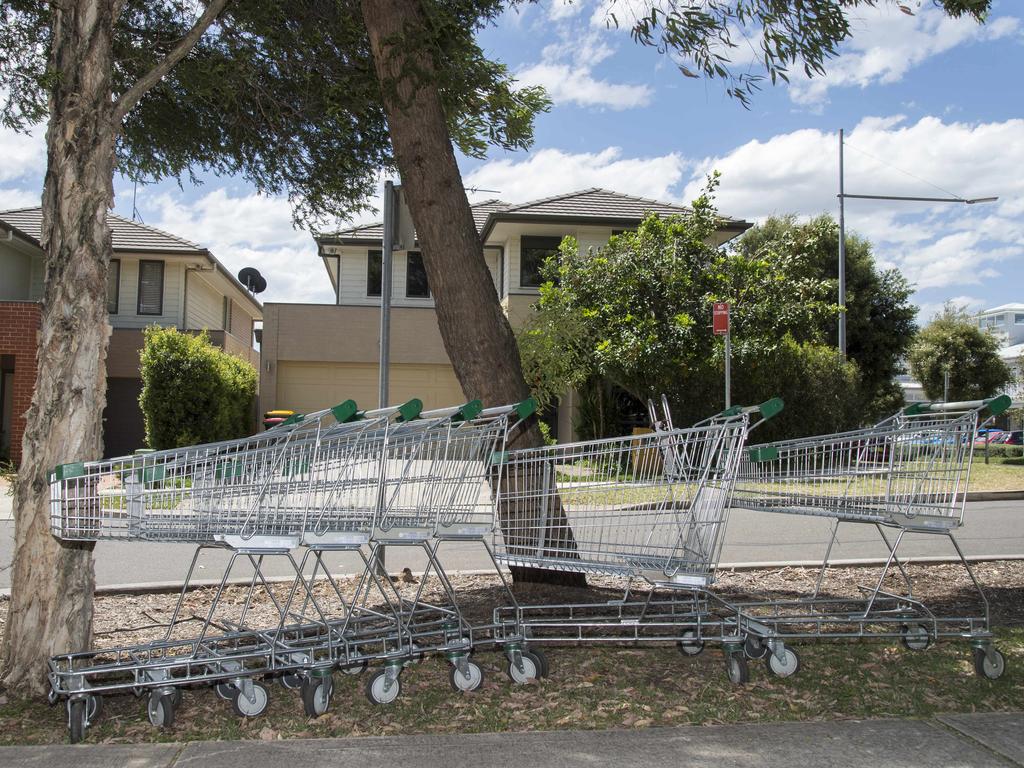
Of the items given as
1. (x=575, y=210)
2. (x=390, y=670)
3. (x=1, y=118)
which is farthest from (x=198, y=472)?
(x=575, y=210)

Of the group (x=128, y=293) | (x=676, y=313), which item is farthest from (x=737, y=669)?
(x=128, y=293)

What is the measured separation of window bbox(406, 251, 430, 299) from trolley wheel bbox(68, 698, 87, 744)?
69.3 ft

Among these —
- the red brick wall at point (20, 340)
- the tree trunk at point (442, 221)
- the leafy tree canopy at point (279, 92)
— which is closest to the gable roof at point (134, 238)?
the red brick wall at point (20, 340)

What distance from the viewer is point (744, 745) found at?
157 inches

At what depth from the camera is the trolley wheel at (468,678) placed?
471 cm

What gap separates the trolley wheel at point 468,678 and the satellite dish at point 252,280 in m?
25.4

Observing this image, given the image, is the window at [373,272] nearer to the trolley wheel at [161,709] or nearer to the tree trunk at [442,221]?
the tree trunk at [442,221]

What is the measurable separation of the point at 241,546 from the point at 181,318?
825 inches

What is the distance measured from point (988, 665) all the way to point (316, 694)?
349cm

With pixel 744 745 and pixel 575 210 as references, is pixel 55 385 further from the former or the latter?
pixel 575 210

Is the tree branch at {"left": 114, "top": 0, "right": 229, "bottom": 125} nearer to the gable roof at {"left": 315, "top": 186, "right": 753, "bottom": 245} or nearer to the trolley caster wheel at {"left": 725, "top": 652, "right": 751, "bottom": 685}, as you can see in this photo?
the trolley caster wheel at {"left": 725, "top": 652, "right": 751, "bottom": 685}

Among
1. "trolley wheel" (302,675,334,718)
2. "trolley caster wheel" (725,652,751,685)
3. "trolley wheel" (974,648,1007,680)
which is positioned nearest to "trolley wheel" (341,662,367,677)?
"trolley wheel" (302,675,334,718)

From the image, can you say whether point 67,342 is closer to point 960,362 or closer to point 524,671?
point 524,671

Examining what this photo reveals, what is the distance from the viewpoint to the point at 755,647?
5.07 metres
